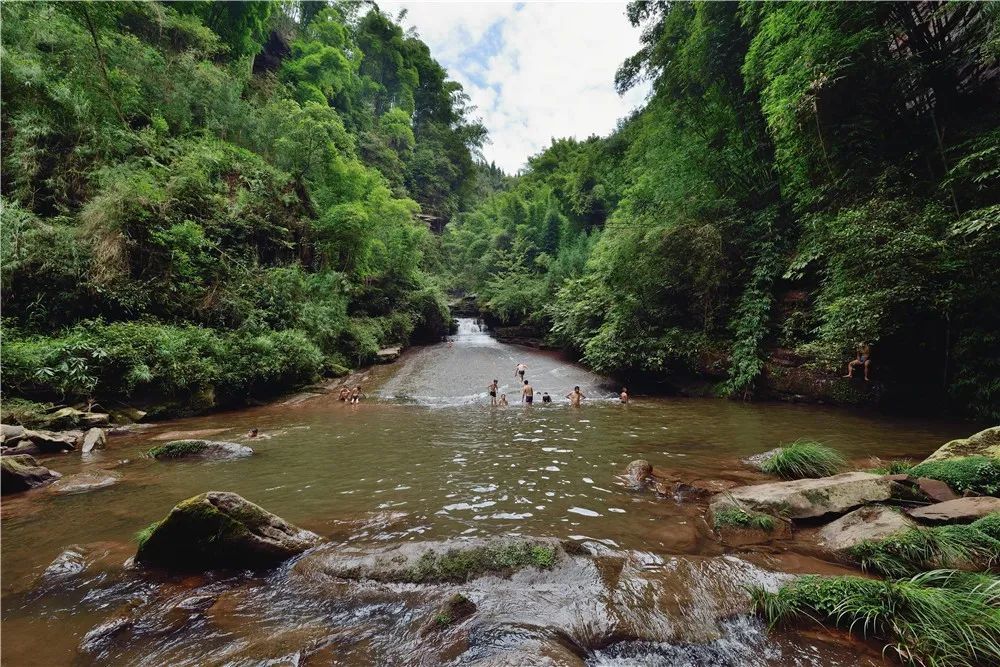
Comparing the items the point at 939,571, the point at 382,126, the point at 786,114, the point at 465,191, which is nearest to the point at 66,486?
the point at 939,571

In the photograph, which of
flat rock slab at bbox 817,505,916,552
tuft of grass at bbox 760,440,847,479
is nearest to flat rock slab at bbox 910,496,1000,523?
flat rock slab at bbox 817,505,916,552

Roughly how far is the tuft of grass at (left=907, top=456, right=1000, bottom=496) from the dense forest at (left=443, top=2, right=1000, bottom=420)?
488 centimetres

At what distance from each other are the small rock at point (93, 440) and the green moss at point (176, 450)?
1433mm

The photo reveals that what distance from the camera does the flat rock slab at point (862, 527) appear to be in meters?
3.80

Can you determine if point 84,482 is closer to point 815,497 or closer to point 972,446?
point 815,497

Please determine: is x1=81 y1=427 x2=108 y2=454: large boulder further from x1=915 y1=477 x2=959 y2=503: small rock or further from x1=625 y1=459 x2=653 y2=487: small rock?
x1=915 y1=477 x2=959 y2=503: small rock

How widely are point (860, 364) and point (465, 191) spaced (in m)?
49.8

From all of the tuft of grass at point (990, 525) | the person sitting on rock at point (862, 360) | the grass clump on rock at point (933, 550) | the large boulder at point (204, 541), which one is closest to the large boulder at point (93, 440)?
the large boulder at point (204, 541)

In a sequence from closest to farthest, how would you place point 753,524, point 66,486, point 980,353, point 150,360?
point 753,524, point 66,486, point 980,353, point 150,360

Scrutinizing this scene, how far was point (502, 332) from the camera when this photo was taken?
107 ft

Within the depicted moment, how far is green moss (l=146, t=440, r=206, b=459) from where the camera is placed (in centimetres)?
759

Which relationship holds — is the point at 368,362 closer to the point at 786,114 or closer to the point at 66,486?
the point at 66,486

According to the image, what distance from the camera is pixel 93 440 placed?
320 inches

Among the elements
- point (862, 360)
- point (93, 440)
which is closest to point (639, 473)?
point (862, 360)
